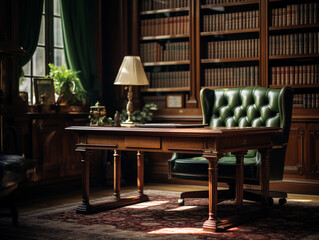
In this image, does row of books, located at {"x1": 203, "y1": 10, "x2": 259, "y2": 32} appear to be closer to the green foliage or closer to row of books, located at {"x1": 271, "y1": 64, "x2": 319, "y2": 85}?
row of books, located at {"x1": 271, "y1": 64, "x2": 319, "y2": 85}

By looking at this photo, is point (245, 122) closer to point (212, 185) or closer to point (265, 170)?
point (265, 170)

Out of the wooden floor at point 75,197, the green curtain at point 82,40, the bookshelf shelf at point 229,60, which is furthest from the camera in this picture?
the green curtain at point 82,40

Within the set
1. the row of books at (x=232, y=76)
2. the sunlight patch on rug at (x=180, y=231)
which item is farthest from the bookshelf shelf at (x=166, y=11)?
the sunlight patch on rug at (x=180, y=231)

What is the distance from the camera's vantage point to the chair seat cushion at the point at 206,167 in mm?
3975

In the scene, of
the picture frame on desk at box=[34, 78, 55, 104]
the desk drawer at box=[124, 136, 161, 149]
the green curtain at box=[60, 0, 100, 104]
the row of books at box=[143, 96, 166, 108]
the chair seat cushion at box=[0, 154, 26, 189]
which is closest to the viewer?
the chair seat cushion at box=[0, 154, 26, 189]

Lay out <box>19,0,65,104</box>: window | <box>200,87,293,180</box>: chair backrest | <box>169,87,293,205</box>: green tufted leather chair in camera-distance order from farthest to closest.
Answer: <box>19,0,65,104</box>: window → <box>200,87,293,180</box>: chair backrest → <box>169,87,293,205</box>: green tufted leather chair

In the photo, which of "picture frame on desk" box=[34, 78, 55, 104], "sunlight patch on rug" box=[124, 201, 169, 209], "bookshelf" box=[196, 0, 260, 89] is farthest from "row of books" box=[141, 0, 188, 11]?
"sunlight patch on rug" box=[124, 201, 169, 209]

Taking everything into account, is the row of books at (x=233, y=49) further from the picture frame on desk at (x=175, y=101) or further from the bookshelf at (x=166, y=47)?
the picture frame on desk at (x=175, y=101)

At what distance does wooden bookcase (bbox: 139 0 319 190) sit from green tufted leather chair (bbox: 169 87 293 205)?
97 centimetres

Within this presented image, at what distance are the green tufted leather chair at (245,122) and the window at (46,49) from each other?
1.92 m

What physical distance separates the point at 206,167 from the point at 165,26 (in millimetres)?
2402

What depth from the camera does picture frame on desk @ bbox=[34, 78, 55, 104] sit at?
16.9 ft

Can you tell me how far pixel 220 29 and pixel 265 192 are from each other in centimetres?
232

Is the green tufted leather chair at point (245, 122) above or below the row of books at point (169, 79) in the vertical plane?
below
